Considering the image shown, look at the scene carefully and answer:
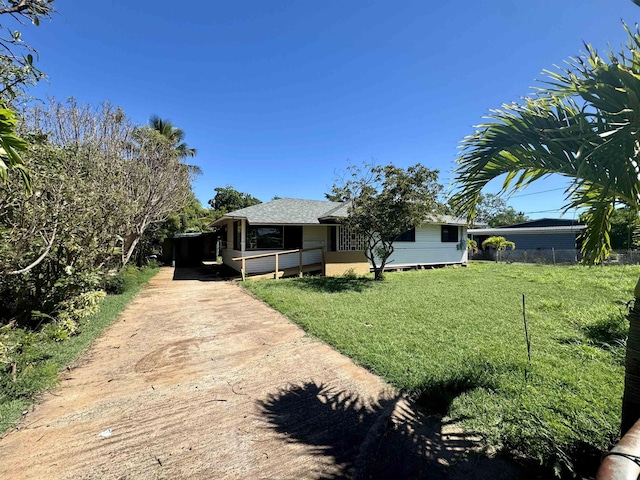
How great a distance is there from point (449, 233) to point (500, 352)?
14.8 metres

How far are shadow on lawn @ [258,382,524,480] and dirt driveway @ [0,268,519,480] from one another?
0.01m

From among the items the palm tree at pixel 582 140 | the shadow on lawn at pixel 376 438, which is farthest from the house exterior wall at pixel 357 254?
the palm tree at pixel 582 140

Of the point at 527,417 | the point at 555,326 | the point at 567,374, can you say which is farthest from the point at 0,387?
the point at 555,326

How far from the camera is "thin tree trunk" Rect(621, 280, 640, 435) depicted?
1.82 metres

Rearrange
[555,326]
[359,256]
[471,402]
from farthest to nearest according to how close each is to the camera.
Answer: [359,256] < [555,326] < [471,402]

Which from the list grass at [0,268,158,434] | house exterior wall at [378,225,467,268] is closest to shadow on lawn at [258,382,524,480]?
grass at [0,268,158,434]

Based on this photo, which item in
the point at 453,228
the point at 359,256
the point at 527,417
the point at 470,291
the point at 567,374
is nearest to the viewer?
the point at 527,417

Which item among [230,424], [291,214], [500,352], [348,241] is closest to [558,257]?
[348,241]

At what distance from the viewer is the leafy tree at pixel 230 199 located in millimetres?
42781

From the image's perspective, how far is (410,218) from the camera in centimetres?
1075

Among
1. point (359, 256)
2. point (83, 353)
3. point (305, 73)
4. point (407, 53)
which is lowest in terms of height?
point (83, 353)

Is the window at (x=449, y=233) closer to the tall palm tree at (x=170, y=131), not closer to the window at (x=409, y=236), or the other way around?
the window at (x=409, y=236)

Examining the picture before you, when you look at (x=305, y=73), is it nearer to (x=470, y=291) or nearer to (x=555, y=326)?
(x=470, y=291)

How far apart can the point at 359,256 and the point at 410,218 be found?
13.6 ft
